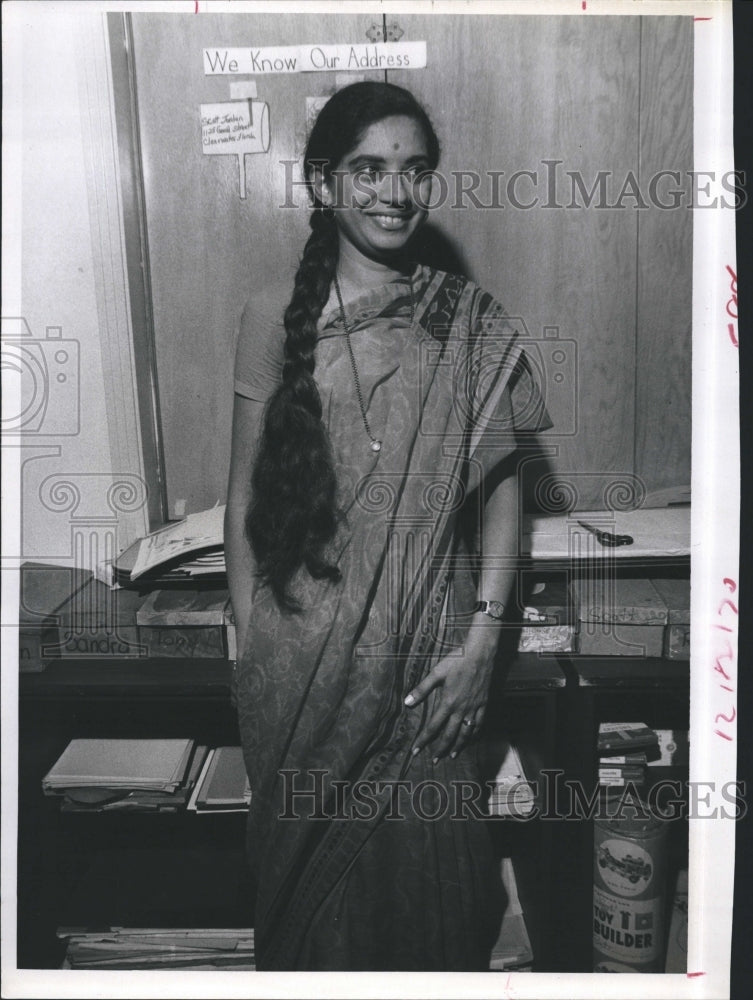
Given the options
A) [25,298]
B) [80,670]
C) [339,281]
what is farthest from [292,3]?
[80,670]

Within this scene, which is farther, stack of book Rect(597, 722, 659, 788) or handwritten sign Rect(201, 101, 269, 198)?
stack of book Rect(597, 722, 659, 788)

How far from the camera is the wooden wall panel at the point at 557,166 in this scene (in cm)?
102

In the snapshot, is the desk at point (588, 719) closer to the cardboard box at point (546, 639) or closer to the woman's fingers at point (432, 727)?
the cardboard box at point (546, 639)

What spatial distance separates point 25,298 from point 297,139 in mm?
354

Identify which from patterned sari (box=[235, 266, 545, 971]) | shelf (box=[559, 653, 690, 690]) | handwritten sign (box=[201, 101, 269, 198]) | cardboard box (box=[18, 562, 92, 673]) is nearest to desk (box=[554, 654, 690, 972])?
shelf (box=[559, 653, 690, 690])

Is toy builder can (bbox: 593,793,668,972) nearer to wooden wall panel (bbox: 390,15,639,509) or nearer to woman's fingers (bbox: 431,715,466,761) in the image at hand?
woman's fingers (bbox: 431,715,466,761)

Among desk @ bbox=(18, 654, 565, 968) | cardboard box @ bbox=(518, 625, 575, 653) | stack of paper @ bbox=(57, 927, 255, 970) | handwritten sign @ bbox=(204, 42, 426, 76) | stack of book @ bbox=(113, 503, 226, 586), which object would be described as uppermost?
→ handwritten sign @ bbox=(204, 42, 426, 76)

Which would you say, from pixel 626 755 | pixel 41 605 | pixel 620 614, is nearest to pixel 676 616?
pixel 620 614

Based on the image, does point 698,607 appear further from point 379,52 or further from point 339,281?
point 379,52

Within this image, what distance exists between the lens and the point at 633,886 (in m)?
1.11

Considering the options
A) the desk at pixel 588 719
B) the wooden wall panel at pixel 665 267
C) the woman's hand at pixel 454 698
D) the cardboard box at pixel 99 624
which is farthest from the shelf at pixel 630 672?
the cardboard box at pixel 99 624

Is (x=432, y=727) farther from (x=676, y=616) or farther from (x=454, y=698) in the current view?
(x=676, y=616)

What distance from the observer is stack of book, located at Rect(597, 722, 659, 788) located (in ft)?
3.67

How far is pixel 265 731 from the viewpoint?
3.51 feet
